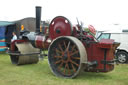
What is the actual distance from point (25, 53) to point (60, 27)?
93.3 inches

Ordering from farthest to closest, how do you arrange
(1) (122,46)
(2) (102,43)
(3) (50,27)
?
1. (1) (122,46)
2. (3) (50,27)
3. (2) (102,43)

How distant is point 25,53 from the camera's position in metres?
7.45

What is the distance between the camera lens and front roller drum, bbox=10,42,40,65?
7.41 metres

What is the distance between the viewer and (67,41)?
551 centimetres

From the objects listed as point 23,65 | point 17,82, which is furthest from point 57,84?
point 23,65

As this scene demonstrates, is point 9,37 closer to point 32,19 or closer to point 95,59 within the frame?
point 32,19

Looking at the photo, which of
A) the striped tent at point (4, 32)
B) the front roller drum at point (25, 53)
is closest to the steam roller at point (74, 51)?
the front roller drum at point (25, 53)

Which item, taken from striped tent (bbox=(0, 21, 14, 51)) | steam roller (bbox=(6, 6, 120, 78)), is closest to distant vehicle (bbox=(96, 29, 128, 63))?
steam roller (bbox=(6, 6, 120, 78))

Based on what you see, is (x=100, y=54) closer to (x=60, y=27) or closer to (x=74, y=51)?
(x=74, y=51)

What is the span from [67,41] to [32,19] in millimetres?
9196

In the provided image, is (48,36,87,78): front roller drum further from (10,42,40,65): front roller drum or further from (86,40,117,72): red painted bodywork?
(10,42,40,65): front roller drum

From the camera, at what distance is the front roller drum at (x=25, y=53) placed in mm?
7406

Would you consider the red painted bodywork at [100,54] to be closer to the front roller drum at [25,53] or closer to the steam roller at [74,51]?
the steam roller at [74,51]

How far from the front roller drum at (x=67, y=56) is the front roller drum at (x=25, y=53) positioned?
2.02 metres
